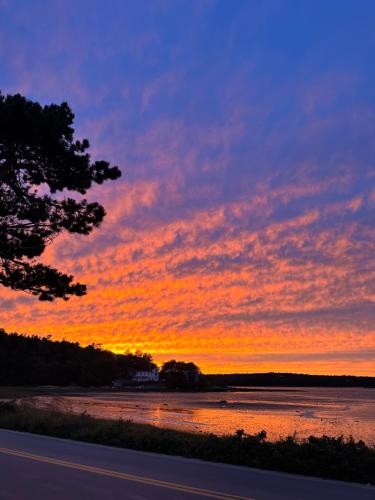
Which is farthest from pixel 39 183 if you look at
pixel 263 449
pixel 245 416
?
pixel 245 416

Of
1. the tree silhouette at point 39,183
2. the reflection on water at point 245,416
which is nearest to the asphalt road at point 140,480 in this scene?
the tree silhouette at point 39,183

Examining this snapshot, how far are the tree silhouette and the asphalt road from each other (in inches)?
375

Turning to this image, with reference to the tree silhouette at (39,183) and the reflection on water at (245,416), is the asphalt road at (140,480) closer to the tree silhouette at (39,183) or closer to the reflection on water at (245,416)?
the tree silhouette at (39,183)

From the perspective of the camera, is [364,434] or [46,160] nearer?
[46,160]

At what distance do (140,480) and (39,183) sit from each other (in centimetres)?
1447

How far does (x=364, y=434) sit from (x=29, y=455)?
2769 cm

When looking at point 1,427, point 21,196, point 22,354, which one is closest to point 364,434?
point 1,427

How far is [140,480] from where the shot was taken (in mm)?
10180

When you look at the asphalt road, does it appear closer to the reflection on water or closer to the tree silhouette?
the tree silhouette

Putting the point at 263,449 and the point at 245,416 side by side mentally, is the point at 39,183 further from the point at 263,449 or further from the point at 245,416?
the point at 245,416

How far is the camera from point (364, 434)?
3559 cm

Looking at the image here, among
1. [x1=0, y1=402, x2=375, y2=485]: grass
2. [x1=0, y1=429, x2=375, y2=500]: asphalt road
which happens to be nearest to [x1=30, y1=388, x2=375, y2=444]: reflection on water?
[x1=0, y1=402, x2=375, y2=485]: grass

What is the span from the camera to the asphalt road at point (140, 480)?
8.92 meters

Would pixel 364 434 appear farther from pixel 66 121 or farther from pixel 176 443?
pixel 66 121
